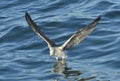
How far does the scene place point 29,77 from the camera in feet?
46.8

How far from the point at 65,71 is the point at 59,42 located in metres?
2.40

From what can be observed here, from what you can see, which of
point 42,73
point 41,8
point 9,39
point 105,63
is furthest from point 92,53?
point 41,8

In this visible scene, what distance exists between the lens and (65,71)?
14570mm

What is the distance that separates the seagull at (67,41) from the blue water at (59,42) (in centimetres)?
52

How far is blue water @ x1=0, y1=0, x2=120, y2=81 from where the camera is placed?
568 inches

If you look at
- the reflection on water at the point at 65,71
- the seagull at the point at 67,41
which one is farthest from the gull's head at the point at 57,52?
the reflection on water at the point at 65,71

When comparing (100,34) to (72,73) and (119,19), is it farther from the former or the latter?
A: (72,73)

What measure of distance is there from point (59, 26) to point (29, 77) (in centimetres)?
413

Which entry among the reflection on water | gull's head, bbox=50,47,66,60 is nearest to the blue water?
the reflection on water

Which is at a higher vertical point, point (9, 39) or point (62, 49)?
point (9, 39)

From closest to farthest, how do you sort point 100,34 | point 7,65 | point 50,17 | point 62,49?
point 62,49 → point 7,65 → point 100,34 → point 50,17

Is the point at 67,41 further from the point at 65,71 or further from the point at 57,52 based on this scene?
the point at 65,71

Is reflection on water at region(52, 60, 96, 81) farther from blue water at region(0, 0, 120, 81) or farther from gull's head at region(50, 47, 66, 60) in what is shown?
gull's head at region(50, 47, 66, 60)

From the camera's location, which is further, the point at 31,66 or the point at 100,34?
the point at 100,34
